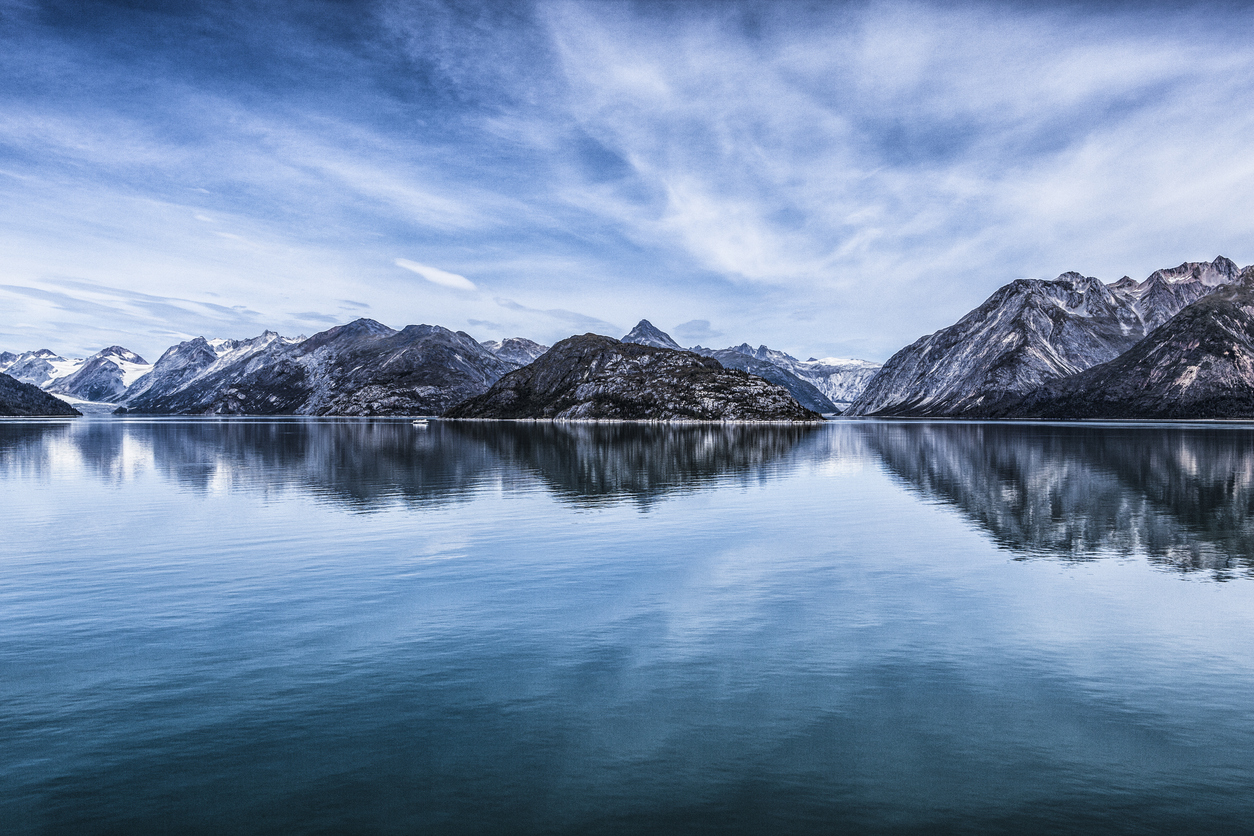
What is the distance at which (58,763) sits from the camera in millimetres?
18812

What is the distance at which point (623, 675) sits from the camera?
25750 millimetres

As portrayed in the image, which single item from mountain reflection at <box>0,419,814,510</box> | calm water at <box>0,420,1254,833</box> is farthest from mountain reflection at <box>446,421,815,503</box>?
calm water at <box>0,420,1254,833</box>

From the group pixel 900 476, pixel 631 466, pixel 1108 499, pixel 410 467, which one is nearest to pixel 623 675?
pixel 1108 499

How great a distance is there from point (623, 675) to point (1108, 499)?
72.1 meters

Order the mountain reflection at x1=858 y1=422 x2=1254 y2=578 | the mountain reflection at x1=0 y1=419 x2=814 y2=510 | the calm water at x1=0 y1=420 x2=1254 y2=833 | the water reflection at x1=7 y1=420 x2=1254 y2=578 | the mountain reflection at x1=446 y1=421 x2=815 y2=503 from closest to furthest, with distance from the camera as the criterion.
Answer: the calm water at x1=0 y1=420 x2=1254 y2=833, the mountain reflection at x1=858 y1=422 x2=1254 y2=578, the water reflection at x1=7 y1=420 x2=1254 y2=578, the mountain reflection at x1=0 y1=419 x2=814 y2=510, the mountain reflection at x1=446 y1=421 x2=815 y2=503

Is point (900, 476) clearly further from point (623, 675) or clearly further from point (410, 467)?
point (623, 675)

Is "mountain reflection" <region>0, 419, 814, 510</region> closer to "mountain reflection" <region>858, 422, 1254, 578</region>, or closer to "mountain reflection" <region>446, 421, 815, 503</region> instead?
"mountain reflection" <region>446, 421, 815, 503</region>

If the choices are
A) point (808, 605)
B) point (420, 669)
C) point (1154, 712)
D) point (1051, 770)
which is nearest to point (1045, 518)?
point (808, 605)

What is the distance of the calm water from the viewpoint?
1717 centimetres

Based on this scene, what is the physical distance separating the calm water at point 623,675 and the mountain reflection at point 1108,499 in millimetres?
1023

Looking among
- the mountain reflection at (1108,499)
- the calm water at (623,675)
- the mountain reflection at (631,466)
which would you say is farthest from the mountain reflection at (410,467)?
the mountain reflection at (1108,499)

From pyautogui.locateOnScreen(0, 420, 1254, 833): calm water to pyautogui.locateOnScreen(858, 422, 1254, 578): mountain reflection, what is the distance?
1023 mm

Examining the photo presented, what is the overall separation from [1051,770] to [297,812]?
62.4 feet

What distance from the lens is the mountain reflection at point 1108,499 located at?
50938 mm
